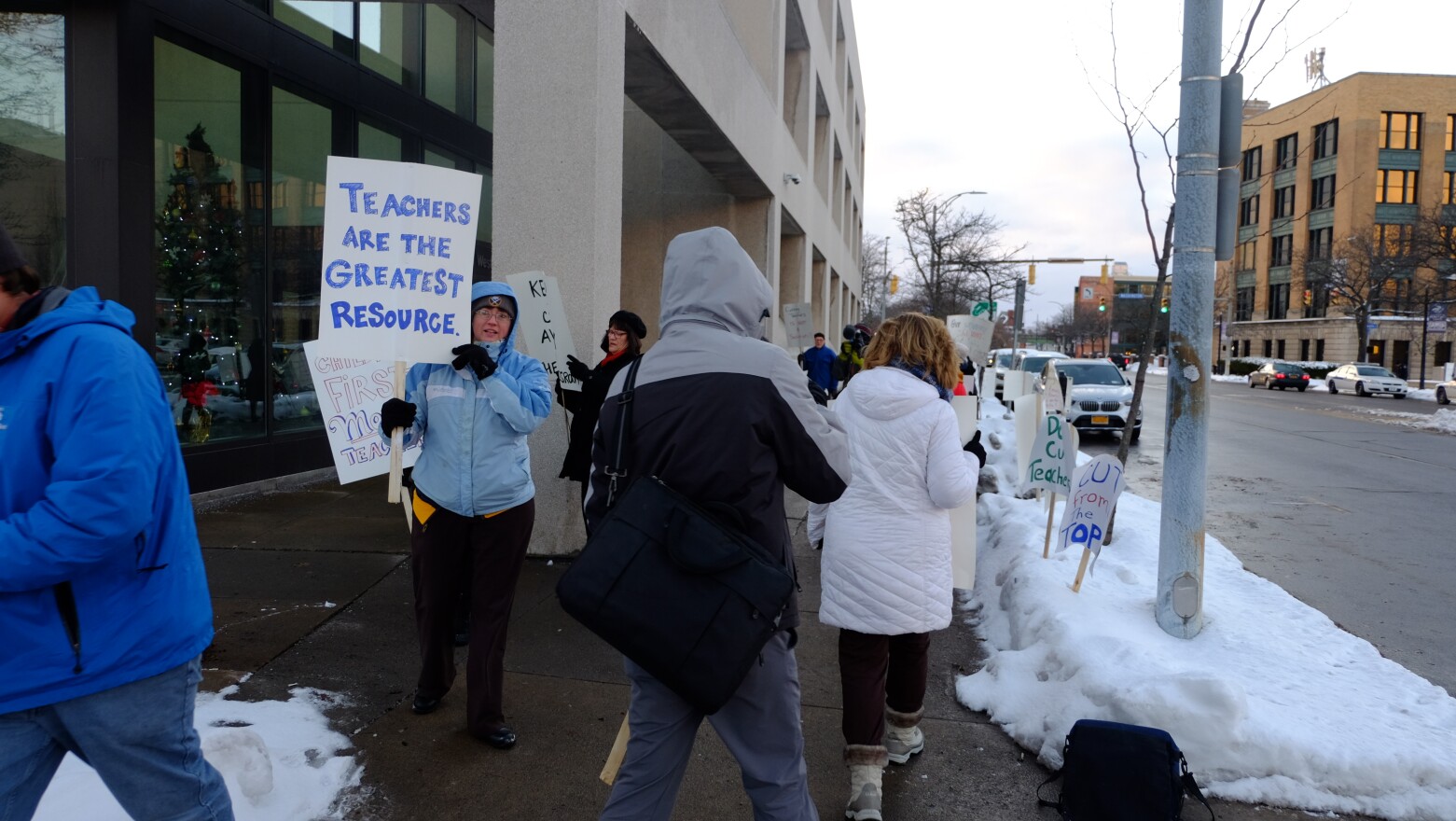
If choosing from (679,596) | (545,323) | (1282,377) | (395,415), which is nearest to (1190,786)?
(679,596)

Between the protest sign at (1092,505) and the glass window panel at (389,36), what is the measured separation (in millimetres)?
9516

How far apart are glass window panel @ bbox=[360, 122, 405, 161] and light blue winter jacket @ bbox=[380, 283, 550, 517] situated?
7.93m

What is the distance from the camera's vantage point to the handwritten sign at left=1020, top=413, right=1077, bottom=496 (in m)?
7.17

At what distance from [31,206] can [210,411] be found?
2.27m

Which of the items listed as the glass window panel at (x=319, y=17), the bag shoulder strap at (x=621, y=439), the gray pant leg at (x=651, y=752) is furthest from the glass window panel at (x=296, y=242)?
the gray pant leg at (x=651, y=752)

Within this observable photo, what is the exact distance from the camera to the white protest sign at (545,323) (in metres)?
6.62

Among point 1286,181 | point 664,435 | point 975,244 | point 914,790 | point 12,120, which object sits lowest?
point 914,790

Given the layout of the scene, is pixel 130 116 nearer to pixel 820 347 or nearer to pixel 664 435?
pixel 664 435

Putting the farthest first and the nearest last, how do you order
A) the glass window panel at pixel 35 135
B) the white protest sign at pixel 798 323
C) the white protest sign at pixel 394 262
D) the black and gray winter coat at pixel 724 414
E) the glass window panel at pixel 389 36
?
the white protest sign at pixel 798 323, the glass window panel at pixel 389 36, the glass window panel at pixel 35 135, the white protest sign at pixel 394 262, the black and gray winter coat at pixel 724 414

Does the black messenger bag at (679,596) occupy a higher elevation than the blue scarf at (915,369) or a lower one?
lower

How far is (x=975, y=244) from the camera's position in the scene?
40.5 m

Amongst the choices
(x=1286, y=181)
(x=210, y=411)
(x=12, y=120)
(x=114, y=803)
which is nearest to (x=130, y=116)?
(x=12, y=120)

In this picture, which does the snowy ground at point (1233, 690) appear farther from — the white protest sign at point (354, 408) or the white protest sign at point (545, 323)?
the white protest sign at point (354, 408)

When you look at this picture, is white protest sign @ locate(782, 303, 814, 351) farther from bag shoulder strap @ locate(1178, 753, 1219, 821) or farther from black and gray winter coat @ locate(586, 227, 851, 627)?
black and gray winter coat @ locate(586, 227, 851, 627)
